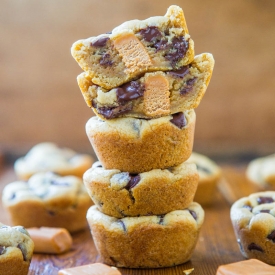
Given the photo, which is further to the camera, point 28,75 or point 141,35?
point 28,75

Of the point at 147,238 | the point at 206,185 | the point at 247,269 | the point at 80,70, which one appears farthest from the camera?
the point at 80,70

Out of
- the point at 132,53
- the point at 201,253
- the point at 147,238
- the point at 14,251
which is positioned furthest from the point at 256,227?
the point at 14,251

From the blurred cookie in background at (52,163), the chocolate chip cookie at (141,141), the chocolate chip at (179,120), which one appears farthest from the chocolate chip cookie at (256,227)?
the blurred cookie in background at (52,163)

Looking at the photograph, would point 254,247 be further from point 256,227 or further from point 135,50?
point 135,50

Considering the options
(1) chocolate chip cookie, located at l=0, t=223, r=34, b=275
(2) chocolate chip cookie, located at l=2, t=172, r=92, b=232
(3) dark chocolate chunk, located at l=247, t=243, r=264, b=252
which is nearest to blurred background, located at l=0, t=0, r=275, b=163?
(2) chocolate chip cookie, located at l=2, t=172, r=92, b=232

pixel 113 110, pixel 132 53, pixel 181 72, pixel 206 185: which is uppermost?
pixel 132 53

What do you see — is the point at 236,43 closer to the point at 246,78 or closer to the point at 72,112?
the point at 246,78

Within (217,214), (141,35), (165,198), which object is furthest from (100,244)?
(217,214)
